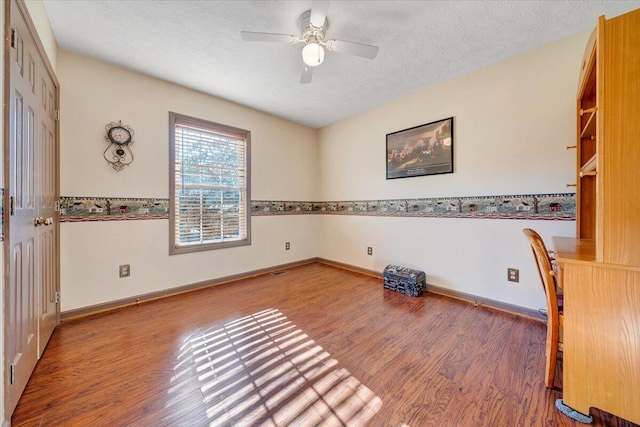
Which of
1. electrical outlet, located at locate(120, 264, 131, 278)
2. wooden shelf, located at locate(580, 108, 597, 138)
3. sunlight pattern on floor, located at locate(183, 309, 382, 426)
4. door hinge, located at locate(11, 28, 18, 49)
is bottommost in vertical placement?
sunlight pattern on floor, located at locate(183, 309, 382, 426)

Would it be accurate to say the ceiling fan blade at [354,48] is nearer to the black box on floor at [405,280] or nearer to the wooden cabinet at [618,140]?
the wooden cabinet at [618,140]

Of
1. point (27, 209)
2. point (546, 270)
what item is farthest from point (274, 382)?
point (27, 209)

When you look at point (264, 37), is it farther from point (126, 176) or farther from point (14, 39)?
point (126, 176)

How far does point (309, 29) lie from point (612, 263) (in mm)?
2283

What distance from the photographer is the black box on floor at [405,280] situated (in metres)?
2.74

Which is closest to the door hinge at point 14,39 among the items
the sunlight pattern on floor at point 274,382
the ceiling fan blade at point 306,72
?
the ceiling fan blade at point 306,72

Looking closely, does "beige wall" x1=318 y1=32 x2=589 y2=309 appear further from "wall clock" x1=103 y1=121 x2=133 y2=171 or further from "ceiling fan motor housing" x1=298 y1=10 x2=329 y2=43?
"wall clock" x1=103 y1=121 x2=133 y2=171

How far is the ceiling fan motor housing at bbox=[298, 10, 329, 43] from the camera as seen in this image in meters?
1.76

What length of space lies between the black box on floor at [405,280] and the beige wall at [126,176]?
75.4 inches

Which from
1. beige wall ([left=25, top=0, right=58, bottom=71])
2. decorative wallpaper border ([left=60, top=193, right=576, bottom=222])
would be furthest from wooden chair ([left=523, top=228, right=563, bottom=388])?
beige wall ([left=25, top=0, right=58, bottom=71])

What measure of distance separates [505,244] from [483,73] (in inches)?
70.4

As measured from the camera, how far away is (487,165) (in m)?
2.46

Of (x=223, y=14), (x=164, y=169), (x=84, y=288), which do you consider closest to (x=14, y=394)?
(x=84, y=288)

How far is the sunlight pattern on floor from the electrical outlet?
3.92 ft
